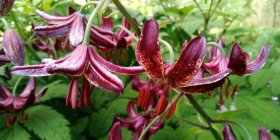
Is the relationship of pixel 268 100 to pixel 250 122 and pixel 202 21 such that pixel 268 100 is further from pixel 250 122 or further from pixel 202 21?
pixel 202 21

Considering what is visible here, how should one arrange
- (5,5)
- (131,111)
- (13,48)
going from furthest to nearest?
(131,111) < (13,48) < (5,5)

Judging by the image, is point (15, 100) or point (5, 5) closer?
point (5, 5)

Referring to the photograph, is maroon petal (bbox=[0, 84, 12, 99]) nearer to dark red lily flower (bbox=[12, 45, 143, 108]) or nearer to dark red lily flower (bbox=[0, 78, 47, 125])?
dark red lily flower (bbox=[0, 78, 47, 125])

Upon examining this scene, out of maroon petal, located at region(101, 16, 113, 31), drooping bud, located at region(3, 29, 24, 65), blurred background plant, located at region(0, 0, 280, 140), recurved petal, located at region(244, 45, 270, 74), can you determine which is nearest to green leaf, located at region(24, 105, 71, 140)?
blurred background plant, located at region(0, 0, 280, 140)

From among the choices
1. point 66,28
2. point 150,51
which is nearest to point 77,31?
point 66,28

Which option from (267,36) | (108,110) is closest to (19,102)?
(108,110)

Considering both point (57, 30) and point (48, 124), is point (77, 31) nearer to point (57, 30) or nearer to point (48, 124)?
point (57, 30)
